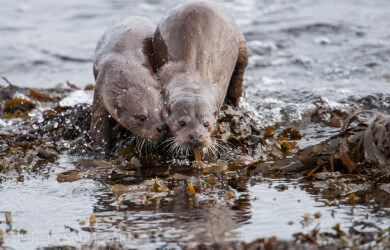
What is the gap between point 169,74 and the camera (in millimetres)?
5484

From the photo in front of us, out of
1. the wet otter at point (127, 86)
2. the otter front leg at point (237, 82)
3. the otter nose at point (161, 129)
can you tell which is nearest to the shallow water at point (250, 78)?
the otter front leg at point (237, 82)

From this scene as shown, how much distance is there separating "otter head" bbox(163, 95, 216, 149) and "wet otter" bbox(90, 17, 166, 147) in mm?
163

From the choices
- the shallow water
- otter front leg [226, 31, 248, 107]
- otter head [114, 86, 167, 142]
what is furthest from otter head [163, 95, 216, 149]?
otter front leg [226, 31, 248, 107]

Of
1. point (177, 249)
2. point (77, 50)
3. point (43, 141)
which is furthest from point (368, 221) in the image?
point (77, 50)

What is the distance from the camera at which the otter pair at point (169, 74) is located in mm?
4887

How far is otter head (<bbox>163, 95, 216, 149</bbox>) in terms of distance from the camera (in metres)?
4.65

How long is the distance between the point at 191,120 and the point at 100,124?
1145 mm

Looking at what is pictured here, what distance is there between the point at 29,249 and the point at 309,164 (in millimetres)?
2210

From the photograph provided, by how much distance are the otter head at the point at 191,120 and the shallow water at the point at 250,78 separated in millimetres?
699

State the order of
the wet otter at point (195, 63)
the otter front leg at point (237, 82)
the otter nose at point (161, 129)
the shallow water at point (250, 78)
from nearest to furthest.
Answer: the shallow water at point (250, 78), the wet otter at point (195, 63), the otter nose at point (161, 129), the otter front leg at point (237, 82)

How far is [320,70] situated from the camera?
32.0 ft

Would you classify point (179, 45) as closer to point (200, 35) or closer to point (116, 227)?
point (200, 35)

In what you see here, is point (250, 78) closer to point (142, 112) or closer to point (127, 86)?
point (127, 86)

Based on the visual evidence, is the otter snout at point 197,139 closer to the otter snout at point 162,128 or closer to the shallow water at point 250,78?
the otter snout at point 162,128
